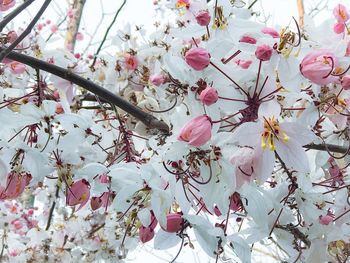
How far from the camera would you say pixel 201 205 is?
2.96ft

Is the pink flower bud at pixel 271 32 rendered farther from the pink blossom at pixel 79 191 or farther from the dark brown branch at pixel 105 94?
the pink blossom at pixel 79 191

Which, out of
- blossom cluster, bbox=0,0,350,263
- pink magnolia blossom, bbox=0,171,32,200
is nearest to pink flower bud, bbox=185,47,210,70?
blossom cluster, bbox=0,0,350,263

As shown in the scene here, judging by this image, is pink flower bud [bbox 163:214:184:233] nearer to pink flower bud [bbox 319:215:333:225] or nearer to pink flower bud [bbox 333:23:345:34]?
pink flower bud [bbox 319:215:333:225]

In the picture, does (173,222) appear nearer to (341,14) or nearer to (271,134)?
(271,134)

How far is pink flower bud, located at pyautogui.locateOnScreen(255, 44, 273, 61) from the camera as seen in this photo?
0.75 metres

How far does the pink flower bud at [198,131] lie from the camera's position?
2.34 ft

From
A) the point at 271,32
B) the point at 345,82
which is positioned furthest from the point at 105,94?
the point at 345,82

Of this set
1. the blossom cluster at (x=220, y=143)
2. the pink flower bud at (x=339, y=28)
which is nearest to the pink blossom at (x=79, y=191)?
the blossom cluster at (x=220, y=143)

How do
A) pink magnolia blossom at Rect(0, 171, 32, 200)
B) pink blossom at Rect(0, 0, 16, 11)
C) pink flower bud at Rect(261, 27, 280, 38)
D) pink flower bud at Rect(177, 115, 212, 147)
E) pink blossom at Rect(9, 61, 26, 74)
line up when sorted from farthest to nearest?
pink blossom at Rect(9, 61, 26, 74)
pink blossom at Rect(0, 0, 16, 11)
pink magnolia blossom at Rect(0, 171, 32, 200)
pink flower bud at Rect(261, 27, 280, 38)
pink flower bud at Rect(177, 115, 212, 147)

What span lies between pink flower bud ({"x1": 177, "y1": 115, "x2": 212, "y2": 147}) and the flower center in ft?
0.27

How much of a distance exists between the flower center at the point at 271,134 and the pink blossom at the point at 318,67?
8 cm

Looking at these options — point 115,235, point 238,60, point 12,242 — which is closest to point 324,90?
point 238,60

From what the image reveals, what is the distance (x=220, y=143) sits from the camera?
0.75 m

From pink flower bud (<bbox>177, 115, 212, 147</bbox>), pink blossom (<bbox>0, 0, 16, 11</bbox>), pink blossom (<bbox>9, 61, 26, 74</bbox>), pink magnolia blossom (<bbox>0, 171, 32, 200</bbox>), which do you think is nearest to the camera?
pink flower bud (<bbox>177, 115, 212, 147</bbox>)
